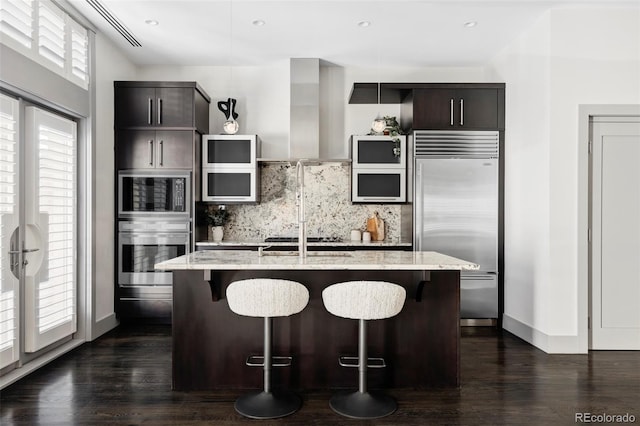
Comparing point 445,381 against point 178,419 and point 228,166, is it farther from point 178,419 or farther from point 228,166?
point 228,166

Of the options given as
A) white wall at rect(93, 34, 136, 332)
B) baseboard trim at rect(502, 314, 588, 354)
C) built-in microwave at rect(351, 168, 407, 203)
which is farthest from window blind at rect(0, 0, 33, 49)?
baseboard trim at rect(502, 314, 588, 354)

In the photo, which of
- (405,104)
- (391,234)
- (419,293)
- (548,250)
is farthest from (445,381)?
(405,104)

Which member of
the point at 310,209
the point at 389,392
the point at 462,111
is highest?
the point at 462,111

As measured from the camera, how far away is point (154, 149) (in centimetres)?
456

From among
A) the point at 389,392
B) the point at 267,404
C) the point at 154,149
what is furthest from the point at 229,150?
the point at 389,392

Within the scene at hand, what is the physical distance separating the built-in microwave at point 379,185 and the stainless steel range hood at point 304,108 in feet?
1.89

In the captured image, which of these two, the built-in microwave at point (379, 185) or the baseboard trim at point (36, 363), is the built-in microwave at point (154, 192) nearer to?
the baseboard trim at point (36, 363)

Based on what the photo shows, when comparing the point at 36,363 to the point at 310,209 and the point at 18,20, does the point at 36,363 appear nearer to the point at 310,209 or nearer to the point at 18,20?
the point at 18,20

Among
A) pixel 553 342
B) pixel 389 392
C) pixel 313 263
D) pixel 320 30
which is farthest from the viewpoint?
pixel 320 30

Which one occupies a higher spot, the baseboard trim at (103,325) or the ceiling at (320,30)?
the ceiling at (320,30)

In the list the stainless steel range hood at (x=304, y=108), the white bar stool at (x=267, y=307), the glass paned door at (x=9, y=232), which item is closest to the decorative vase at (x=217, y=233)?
the stainless steel range hood at (x=304, y=108)

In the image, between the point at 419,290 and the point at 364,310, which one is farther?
the point at 419,290

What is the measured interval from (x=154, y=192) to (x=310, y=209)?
1.83 meters

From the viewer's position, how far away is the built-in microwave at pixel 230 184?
479cm
